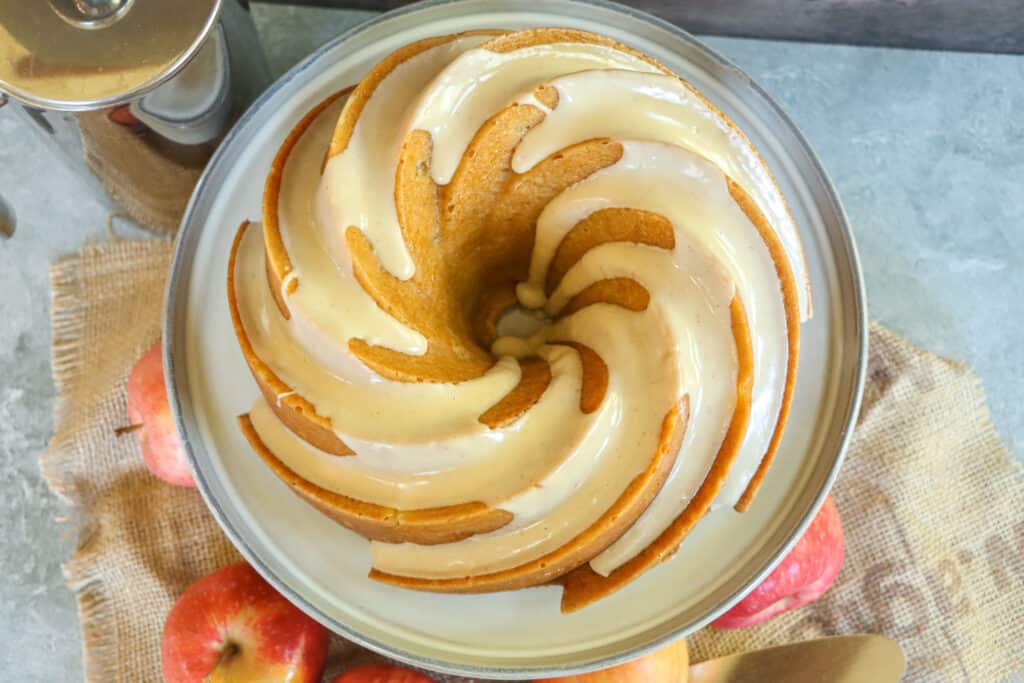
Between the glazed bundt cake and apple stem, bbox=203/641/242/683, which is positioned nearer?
the glazed bundt cake

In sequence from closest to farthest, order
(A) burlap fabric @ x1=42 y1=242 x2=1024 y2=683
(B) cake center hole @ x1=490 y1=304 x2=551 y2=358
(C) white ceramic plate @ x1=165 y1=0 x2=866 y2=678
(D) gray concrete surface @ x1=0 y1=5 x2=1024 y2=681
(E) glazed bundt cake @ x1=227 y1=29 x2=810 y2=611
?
(E) glazed bundt cake @ x1=227 y1=29 x2=810 y2=611, (C) white ceramic plate @ x1=165 y1=0 x2=866 y2=678, (B) cake center hole @ x1=490 y1=304 x2=551 y2=358, (A) burlap fabric @ x1=42 y1=242 x2=1024 y2=683, (D) gray concrete surface @ x1=0 y1=5 x2=1024 y2=681

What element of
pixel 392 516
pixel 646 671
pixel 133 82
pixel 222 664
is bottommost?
pixel 222 664

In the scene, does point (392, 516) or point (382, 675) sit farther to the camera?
point (382, 675)

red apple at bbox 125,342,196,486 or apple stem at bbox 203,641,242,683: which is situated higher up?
red apple at bbox 125,342,196,486

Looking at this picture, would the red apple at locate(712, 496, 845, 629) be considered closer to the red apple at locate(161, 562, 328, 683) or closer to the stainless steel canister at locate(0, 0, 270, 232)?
the red apple at locate(161, 562, 328, 683)

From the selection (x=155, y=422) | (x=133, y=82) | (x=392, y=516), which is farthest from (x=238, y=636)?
(x=133, y=82)

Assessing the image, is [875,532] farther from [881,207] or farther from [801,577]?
[881,207]

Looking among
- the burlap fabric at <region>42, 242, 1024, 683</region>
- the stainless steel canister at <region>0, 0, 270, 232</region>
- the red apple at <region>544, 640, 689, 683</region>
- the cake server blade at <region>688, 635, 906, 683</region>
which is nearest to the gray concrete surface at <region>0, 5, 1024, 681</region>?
the burlap fabric at <region>42, 242, 1024, 683</region>

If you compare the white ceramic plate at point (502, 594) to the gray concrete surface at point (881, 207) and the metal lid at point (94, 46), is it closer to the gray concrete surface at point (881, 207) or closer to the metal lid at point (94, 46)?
the metal lid at point (94, 46)
